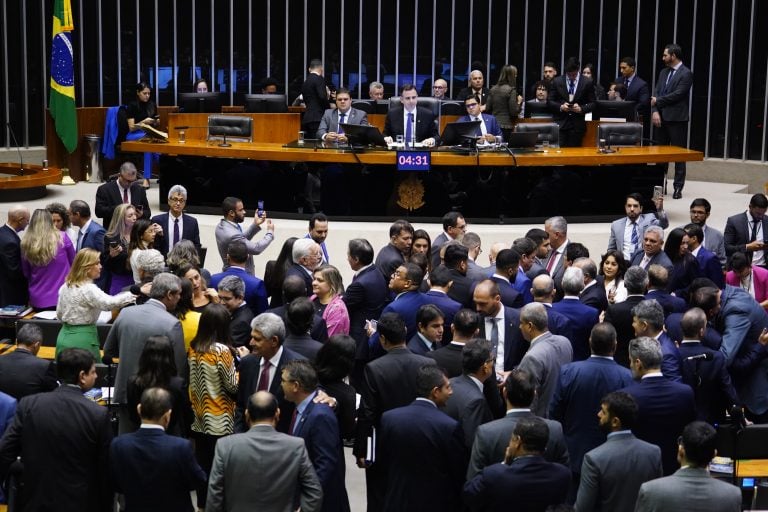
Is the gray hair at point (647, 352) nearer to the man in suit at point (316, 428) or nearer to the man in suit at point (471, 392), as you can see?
the man in suit at point (471, 392)

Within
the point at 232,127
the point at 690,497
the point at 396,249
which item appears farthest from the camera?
the point at 232,127

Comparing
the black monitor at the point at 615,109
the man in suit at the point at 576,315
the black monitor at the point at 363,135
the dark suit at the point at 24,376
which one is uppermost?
the black monitor at the point at 615,109

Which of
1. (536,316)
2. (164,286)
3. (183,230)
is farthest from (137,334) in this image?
(183,230)

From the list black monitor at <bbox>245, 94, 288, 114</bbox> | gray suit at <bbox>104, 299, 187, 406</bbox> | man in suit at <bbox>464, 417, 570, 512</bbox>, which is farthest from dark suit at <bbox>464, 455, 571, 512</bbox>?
black monitor at <bbox>245, 94, 288, 114</bbox>

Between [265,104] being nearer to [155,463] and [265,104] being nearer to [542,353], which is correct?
[542,353]

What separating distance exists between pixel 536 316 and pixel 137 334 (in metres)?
2.19

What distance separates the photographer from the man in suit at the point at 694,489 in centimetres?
497

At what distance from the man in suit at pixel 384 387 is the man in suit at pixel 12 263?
4070mm

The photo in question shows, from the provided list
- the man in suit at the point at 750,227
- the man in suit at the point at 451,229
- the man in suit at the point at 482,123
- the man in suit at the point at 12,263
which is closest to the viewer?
the man in suit at the point at 451,229

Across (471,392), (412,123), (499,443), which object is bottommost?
(499,443)

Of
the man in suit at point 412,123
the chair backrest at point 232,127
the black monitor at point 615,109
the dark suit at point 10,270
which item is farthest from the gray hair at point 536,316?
the black monitor at point 615,109

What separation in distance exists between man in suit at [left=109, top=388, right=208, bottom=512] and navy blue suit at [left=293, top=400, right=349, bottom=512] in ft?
1.69

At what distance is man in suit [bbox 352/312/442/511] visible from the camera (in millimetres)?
5836

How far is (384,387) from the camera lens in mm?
5953
